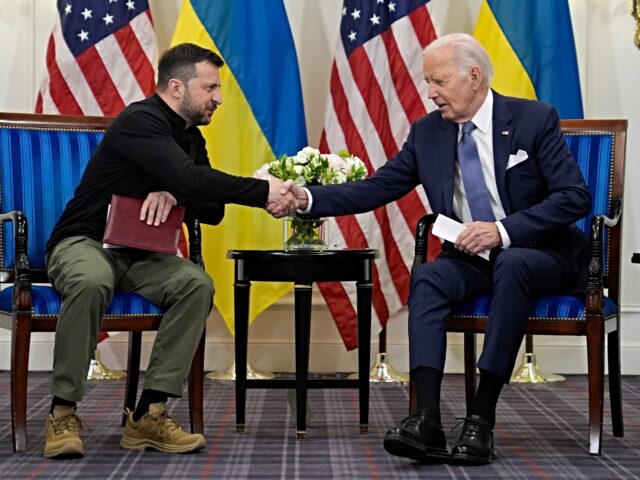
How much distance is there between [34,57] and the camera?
5.42 m

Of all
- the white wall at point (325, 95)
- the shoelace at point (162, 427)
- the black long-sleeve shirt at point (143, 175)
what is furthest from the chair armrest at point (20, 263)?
the white wall at point (325, 95)

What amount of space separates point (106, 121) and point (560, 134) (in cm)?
164

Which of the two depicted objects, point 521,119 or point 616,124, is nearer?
point 521,119

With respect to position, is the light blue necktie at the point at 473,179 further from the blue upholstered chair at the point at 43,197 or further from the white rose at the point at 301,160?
the blue upholstered chair at the point at 43,197

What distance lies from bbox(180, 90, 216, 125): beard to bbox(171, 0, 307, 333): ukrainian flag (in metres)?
1.45

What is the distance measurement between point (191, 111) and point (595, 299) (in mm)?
1475

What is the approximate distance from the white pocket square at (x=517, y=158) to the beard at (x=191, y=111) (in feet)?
3.36

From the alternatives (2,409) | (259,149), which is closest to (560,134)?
(259,149)

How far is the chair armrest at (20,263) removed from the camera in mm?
3246

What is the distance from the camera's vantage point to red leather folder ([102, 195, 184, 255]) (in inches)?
133

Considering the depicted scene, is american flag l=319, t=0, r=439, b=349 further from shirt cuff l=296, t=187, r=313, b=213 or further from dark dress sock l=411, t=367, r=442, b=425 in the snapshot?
dark dress sock l=411, t=367, r=442, b=425

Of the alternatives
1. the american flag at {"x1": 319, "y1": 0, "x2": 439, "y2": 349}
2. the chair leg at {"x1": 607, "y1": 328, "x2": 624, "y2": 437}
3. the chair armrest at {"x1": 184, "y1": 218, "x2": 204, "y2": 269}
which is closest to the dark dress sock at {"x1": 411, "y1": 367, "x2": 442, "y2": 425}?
the chair leg at {"x1": 607, "y1": 328, "x2": 624, "y2": 437}

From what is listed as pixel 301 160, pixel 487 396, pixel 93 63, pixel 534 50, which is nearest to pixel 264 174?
pixel 301 160

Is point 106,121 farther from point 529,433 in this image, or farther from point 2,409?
point 529,433
